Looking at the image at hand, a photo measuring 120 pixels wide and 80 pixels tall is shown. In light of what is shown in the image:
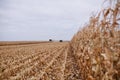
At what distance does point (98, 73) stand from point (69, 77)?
2.88m

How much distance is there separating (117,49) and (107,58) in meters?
0.22

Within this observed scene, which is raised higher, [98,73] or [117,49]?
[117,49]

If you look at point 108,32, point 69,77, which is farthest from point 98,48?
point 69,77

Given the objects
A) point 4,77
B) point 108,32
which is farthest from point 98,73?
point 4,77

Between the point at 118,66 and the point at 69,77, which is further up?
the point at 118,66

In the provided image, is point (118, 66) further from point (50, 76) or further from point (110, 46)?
point (50, 76)

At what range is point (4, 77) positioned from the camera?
22.3 ft

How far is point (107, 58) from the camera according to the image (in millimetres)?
3412

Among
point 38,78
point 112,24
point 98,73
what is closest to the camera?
point 112,24

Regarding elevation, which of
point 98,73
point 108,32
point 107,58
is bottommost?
point 98,73

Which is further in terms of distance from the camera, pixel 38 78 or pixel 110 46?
pixel 38 78

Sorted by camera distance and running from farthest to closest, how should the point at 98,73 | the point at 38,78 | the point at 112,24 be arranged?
the point at 38,78 < the point at 98,73 < the point at 112,24

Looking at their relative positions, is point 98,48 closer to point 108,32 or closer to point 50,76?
point 108,32

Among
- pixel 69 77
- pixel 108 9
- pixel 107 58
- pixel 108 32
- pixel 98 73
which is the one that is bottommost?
pixel 69 77
